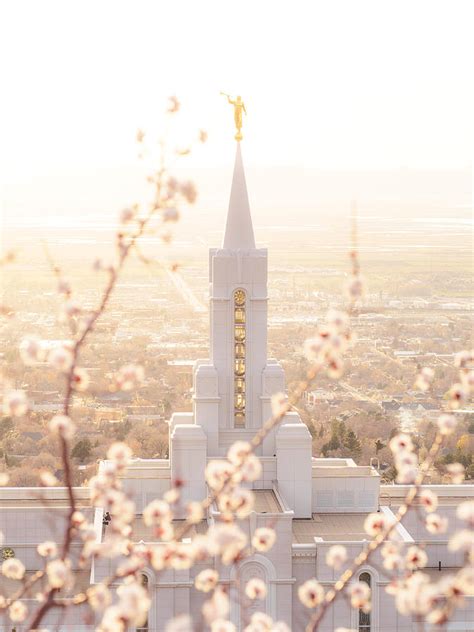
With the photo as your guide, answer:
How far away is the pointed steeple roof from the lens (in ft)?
72.2

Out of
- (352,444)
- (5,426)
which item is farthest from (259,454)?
(5,426)

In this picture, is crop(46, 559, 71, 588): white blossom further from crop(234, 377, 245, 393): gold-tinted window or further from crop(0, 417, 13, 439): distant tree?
crop(0, 417, 13, 439): distant tree

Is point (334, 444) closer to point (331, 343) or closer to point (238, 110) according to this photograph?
point (238, 110)

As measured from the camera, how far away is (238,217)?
868 inches

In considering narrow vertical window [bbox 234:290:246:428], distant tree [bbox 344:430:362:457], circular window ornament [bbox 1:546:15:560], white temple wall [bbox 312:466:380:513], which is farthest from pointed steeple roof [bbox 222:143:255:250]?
distant tree [bbox 344:430:362:457]

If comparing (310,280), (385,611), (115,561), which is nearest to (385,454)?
(385,611)

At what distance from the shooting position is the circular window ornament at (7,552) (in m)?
20.9

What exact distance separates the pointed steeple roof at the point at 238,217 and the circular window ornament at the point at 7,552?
7.83 meters

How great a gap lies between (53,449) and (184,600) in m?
15.1

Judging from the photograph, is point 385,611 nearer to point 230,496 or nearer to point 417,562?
point 417,562

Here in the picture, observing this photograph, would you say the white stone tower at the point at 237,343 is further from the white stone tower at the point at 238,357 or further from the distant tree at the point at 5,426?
the distant tree at the point at 5,426

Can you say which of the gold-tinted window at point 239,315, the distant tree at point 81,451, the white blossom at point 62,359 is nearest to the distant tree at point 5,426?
the distant tree at point 81,451

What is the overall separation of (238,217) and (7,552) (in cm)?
857

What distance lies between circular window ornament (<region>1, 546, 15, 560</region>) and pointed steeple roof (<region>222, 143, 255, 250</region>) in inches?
308
